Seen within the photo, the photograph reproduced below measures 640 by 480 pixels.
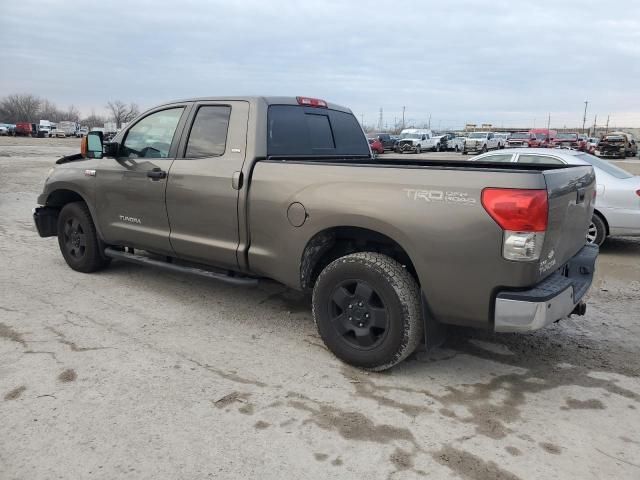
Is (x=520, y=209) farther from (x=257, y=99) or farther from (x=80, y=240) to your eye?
(x=80, y=240)

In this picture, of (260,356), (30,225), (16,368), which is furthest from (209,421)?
(30,225)

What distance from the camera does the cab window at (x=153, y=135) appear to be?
494 centimetres

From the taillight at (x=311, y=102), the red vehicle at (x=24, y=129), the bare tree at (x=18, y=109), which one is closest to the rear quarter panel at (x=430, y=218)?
the taillight at (x=311, y=102)

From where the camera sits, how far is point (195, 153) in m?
4.67

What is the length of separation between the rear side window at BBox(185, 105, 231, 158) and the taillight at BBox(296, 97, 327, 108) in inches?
28.0

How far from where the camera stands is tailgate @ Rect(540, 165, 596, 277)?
123 inches

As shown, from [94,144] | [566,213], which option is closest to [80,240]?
[94,144]

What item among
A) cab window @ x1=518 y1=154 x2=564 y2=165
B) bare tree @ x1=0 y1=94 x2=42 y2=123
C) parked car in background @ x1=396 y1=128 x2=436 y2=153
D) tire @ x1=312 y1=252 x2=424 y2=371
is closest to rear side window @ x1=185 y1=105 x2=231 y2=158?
tire @ x1=312 y1=252 x2=424 y2=371

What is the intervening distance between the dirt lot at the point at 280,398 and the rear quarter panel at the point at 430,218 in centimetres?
68

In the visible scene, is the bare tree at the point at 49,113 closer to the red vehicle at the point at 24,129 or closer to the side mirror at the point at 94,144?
the red vehicle at the point at 24,129

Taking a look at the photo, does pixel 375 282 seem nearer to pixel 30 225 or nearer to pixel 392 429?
pixel 392 429

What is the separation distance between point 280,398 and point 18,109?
5607 inches

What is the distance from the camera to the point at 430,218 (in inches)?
128

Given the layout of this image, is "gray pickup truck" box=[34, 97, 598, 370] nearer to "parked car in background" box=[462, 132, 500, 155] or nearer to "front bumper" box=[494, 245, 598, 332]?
"front bumper" box=[494, 245, 598, 332]
